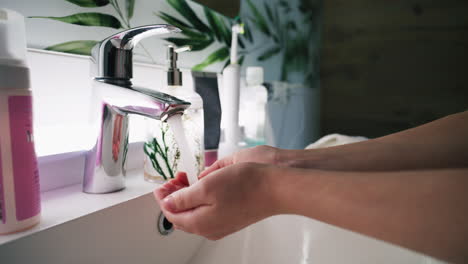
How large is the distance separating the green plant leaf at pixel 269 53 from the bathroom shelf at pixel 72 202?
610 millimetres

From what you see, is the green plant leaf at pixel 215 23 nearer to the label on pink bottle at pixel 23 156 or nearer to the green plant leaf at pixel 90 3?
the green plant leaf at pixel 90 3

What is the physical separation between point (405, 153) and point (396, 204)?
8.2 inches

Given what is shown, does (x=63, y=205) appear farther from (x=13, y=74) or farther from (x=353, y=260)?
(x=353, y=260)

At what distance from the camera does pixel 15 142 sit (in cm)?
29

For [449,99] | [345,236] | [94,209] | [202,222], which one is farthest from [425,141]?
[449,99]

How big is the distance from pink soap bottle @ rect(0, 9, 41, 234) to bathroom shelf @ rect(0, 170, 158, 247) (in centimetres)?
1

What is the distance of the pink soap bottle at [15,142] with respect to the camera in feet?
0.93

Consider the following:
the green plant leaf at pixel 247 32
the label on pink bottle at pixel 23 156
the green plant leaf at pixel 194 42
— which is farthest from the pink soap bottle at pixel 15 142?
the green plant leaf at pixel 247 32

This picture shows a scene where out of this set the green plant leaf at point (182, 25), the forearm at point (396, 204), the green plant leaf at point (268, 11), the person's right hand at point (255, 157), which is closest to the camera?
the forearm at point (396, 204)

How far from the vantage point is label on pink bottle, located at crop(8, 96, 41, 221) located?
29 cm

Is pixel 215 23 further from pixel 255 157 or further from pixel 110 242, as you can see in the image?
pixel 110 242

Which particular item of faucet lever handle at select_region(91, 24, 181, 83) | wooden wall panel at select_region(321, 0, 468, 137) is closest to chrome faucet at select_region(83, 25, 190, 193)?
faucet lever handle at select_region(91, 24, 181, 83)

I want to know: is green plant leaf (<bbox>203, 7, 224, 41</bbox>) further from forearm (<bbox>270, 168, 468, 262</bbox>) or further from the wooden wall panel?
the wooden wall panel

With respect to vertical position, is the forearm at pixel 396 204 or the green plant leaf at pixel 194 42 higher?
the green plant leaf at pixel 194 42
